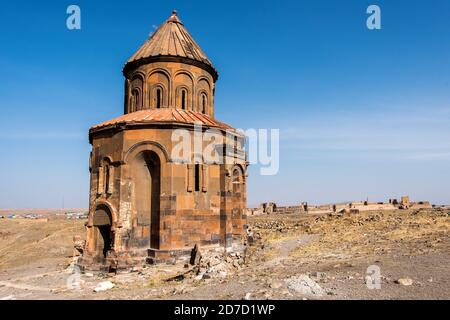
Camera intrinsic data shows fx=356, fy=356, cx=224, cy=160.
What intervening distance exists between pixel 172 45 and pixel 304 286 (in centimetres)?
1066

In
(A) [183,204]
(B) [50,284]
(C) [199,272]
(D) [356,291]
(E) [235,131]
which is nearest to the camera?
(D) [356,291]

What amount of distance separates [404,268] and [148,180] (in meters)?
7.92

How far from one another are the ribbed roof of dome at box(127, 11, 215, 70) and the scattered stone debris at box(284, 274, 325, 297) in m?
9.61

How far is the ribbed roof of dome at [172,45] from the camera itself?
1373 cm

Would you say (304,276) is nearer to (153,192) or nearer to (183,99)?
(153,192)

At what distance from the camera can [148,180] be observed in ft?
39.3

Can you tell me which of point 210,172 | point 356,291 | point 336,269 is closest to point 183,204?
point 210,172

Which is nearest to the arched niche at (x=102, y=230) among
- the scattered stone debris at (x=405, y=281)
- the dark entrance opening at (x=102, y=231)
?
the dark entrance opening at (x=102, y=231)

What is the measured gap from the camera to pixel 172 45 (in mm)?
14016

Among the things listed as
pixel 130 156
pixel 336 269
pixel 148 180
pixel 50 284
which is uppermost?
pixel 130 156

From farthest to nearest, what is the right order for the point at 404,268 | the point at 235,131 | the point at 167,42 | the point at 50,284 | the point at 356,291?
the point at 167,42 < the point at 235,131 < the point at 50,284 < the point at 404,268 < the point at 356,291

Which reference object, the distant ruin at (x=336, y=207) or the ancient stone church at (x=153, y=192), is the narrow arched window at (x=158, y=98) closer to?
the ancient stone church at (x=153, y=192)

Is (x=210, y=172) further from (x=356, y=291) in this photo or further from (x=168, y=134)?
(x=356, y=291)
